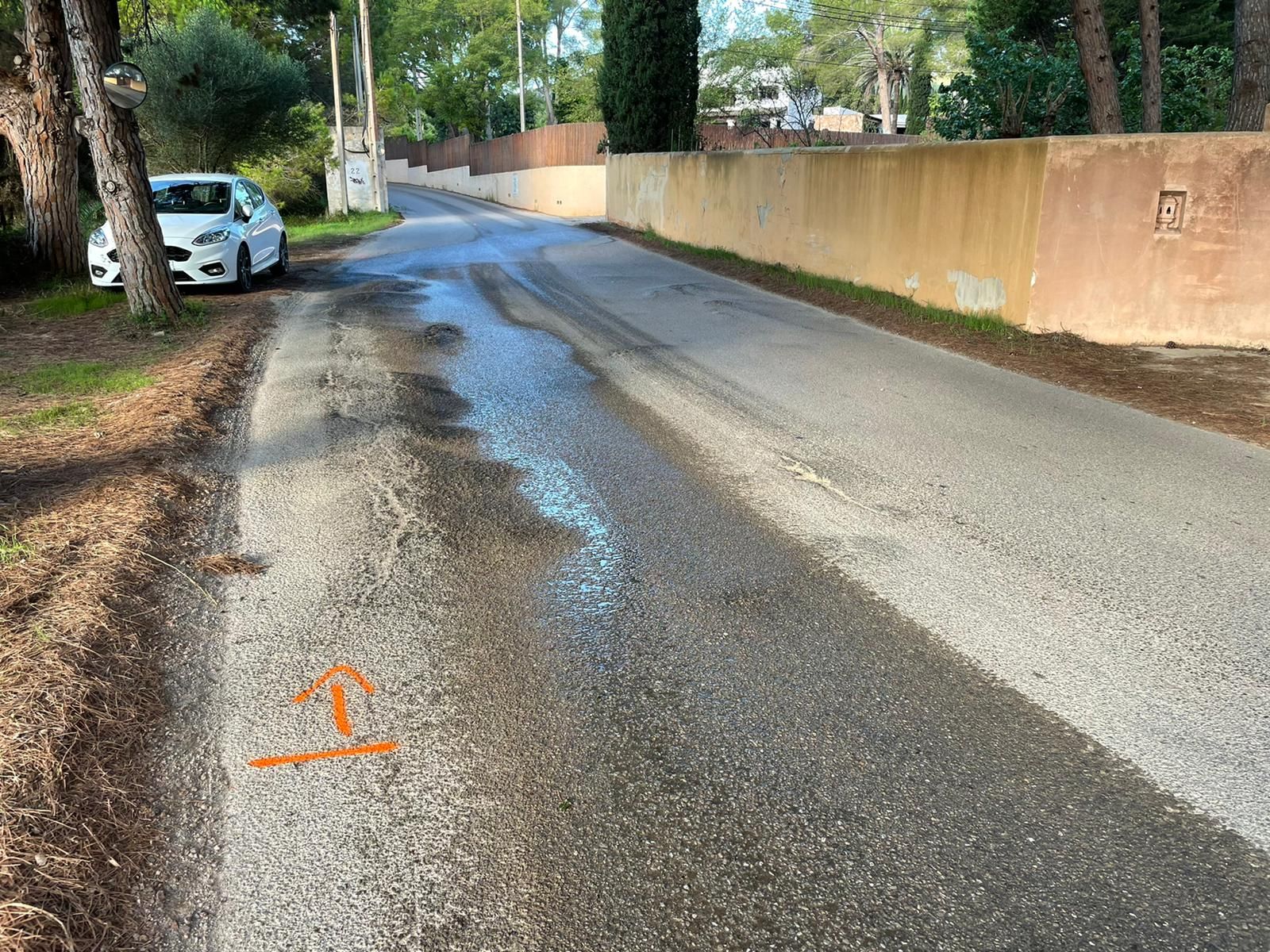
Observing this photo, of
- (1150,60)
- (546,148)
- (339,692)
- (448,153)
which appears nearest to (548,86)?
(448,153)

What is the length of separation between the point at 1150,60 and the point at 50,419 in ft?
46.1

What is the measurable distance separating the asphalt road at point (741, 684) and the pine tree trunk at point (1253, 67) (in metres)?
6.75

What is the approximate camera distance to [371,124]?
33.1 metres

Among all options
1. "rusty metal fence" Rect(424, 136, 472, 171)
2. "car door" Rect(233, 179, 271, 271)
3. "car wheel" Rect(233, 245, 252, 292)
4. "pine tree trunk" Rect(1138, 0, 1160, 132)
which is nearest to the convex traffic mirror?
"car wheel" Rect(233, 245, 252, 292)

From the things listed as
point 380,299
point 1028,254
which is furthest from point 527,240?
point 1028,254

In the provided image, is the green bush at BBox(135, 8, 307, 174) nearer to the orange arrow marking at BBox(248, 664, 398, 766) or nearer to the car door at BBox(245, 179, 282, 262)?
the car door at BBox(245, 179, 282, 262)

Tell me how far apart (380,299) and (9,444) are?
6.95 m

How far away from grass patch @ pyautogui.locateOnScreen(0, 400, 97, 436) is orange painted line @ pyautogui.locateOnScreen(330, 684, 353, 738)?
4102 mm

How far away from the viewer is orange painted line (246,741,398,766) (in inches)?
119

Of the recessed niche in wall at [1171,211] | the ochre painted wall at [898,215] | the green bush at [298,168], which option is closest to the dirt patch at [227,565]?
the ochre painted wall at [898,215]

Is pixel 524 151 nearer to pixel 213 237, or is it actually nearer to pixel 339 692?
pixel 213 237

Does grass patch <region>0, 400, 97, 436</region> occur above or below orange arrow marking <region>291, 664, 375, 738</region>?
above

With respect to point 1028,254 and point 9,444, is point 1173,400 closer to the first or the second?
point 1028,254

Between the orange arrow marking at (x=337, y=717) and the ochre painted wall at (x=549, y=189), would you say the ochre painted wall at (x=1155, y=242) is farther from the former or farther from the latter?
the ochre painted wall at (x=549, y=189)
